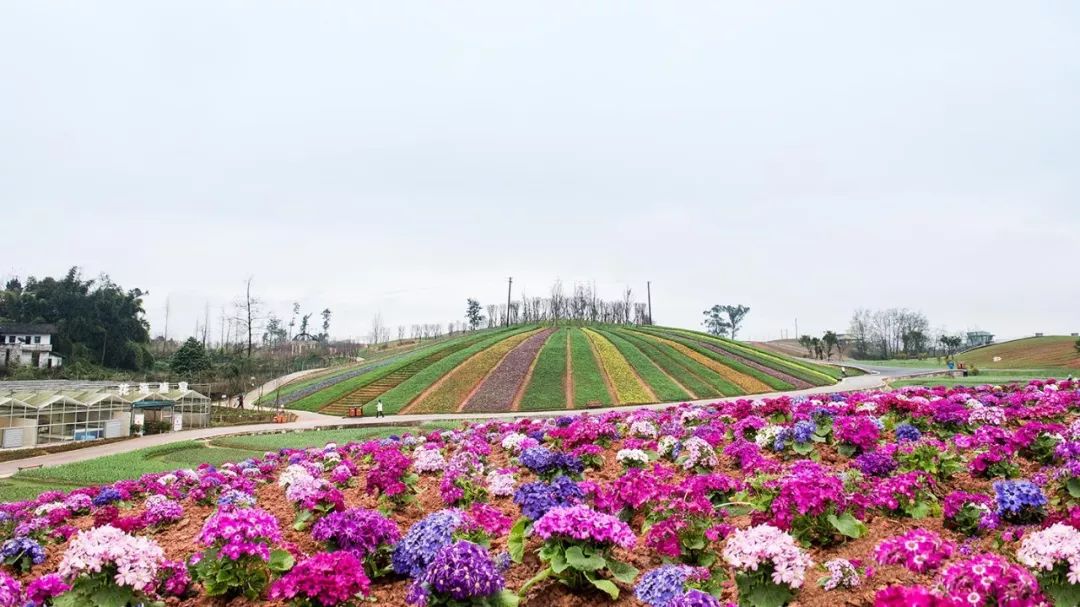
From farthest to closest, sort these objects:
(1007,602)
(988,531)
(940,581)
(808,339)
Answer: (808,339) < (988,531) < (940,581) < (1007,602)

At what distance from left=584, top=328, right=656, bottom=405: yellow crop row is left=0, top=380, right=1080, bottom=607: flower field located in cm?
3106

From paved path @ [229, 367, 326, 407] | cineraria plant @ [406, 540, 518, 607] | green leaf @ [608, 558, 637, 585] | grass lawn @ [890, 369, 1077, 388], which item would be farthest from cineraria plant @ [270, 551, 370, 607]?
paved path @ [229, 367, 326, 407]

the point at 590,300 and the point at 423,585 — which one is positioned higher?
the point at 590,300

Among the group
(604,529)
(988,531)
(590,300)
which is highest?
(590,300)

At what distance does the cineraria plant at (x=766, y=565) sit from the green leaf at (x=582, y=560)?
0.92 meters

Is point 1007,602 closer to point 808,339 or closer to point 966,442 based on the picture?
point 966,442

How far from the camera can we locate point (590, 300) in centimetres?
10688

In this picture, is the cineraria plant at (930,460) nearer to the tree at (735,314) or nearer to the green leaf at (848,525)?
the green leaf at (848,525)

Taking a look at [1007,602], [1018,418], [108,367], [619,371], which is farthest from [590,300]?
[1007,602]

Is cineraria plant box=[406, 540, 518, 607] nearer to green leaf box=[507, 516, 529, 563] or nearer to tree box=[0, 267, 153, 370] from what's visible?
green leaf box=[507, 516, 529, 563]

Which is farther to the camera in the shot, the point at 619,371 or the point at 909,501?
the point at 619,371

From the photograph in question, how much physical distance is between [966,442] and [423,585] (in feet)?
23.9

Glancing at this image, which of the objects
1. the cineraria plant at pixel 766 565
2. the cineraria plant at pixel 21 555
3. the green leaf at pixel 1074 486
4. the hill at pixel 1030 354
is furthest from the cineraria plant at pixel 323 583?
the hill at pixel 1030 354

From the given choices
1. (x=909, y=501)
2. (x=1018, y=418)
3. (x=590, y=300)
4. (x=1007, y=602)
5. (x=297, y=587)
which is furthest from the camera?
(x=590, y=300)
